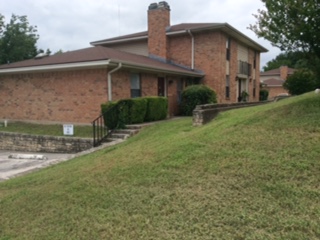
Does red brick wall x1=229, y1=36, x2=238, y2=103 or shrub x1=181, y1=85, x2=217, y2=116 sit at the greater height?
red brick wall x1=229, y1=36, x2=238, y2=103

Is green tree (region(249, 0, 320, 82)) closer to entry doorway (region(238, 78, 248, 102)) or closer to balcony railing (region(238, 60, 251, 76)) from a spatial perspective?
balcony railing (region(238, 60, 251, 76))

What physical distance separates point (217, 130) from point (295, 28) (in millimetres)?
2520

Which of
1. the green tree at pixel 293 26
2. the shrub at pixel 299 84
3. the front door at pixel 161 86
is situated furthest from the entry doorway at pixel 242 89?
the green tree at pixel 293 26

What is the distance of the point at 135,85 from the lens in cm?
1446

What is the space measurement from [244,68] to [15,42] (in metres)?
24.8

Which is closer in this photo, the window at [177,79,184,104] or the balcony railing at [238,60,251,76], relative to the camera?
the window at [177,79,184,104]

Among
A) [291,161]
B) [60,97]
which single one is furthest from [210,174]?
[60,97]

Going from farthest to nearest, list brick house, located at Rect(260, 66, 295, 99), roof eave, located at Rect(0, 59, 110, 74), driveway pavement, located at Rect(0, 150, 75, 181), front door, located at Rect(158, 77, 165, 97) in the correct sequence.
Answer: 1. brick house, located at Rect(260, 66, 295, 99)
2. front door, located at Rect(158, 77, 165, 97)
3. roof eave, located at Rect(0, 59, 110, 74)
4. driveway pavement, located at Rect(0, 150, 75, 181)

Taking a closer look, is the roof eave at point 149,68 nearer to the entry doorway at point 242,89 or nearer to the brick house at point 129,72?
the brick house at point 129,72

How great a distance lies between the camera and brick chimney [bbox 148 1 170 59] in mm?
19516

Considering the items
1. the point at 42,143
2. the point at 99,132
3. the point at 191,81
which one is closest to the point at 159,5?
the point at 191,81

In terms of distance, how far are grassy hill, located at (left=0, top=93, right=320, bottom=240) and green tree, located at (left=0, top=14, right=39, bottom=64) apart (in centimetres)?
3132

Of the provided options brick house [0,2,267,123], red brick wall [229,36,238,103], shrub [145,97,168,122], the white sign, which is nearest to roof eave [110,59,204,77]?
brick house [0,2,267,123]

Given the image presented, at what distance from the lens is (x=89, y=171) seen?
590 centimetres
